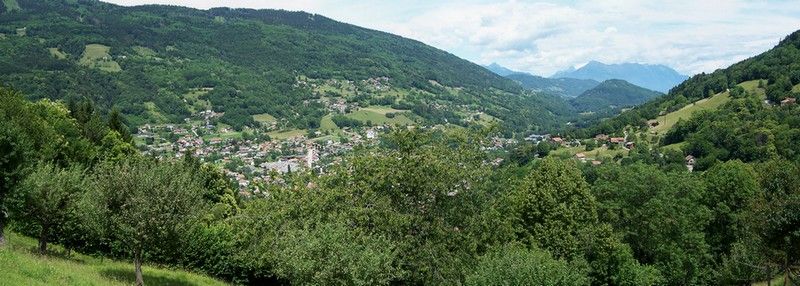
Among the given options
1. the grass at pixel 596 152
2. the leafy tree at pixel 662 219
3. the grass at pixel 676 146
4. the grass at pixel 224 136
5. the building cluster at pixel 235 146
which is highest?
the leafy tree at pixel 662 219

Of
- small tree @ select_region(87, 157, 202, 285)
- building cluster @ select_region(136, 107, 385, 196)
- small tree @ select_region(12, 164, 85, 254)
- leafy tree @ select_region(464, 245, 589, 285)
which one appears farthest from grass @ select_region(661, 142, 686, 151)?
small tree @ select_region(12, 164, 85, 254)

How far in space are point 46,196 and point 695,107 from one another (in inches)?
5426

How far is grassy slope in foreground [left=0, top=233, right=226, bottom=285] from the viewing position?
637 inches

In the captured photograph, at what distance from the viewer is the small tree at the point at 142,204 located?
19750 millimetres

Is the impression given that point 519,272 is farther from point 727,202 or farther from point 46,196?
point 727,202

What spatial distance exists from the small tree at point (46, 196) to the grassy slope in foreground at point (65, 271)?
4.88 feet

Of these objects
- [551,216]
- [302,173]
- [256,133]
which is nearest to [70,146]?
[302,173]

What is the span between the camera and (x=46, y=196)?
22.0 m

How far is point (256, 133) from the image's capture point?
198 meters

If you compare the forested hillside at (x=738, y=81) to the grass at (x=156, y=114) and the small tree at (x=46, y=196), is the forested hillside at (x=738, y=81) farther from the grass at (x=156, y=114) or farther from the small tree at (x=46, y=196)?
the grass at (x=156, y=114)

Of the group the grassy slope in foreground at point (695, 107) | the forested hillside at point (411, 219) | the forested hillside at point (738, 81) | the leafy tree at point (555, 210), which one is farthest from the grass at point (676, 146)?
the leafy tree at point (555, 210)

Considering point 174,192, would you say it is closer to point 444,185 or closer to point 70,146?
point 444,185

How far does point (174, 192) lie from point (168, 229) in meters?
1.40

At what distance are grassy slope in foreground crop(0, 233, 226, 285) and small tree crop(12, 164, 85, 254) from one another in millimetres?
1488
